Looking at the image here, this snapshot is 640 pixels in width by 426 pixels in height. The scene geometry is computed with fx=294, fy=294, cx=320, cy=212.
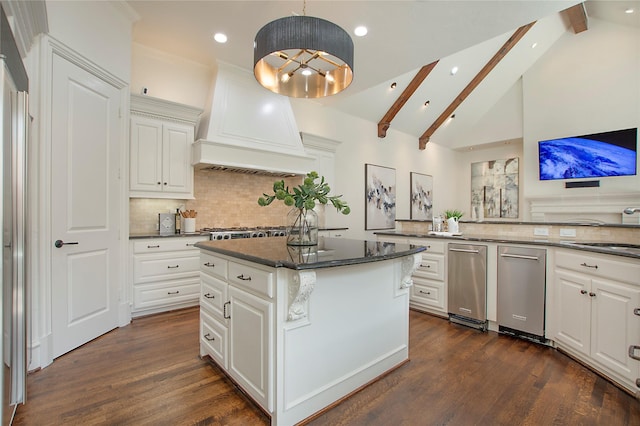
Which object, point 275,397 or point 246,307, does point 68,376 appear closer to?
point 246,307

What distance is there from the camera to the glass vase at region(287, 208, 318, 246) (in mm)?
2137

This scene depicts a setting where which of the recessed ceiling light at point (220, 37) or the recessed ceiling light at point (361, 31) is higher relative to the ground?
the recessed ceiling light at point (220, 37)

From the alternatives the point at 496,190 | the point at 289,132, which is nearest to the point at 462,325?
the point at 289,132

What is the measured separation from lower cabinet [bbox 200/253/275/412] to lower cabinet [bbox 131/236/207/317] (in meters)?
1.33

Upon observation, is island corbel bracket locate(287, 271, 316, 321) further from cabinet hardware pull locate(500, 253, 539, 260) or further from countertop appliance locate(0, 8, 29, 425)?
cabinet hardware pull locate(500, 253, 539, 260)

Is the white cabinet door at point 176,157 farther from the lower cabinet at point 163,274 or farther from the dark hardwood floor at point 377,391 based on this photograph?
the dark hardwood floor at point 377,391

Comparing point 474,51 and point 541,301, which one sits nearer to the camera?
point 541,301

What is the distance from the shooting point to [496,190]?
7.76 m

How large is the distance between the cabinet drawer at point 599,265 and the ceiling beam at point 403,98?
395cm

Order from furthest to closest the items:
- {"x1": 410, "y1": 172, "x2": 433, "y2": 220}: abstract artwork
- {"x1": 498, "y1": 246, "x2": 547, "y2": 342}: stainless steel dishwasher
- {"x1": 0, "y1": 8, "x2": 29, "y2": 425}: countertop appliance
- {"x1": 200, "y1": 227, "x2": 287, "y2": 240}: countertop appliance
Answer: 1. {"x1": 410, "y1": 172, "x2": 433, "y2": 220}: abstract artwork
2. {"x1": 200, "y1": 227, "x2": 287, "y2": 240}: countertop appliance
3. {"x1": 498, "y1": 246, "x2": 547, "y2": 342}: stainless steel dishwasher
4. {"x1": 0, "y1": 8, "x2": 29, "y2": 425}: countertop appliance

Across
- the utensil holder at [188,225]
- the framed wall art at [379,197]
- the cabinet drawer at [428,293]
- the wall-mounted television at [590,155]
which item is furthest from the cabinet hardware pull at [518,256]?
the wall-mounted television at [590,155]

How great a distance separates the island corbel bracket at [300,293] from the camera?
4.79ft

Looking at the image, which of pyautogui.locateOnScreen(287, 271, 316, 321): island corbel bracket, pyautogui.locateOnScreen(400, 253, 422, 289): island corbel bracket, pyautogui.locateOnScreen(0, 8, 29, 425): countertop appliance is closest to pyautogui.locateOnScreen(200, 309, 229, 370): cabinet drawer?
pyautogui.locateOnScreen(287, 271, 316, 321): island corbel bracket

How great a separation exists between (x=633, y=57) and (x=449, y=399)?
7.14 m
